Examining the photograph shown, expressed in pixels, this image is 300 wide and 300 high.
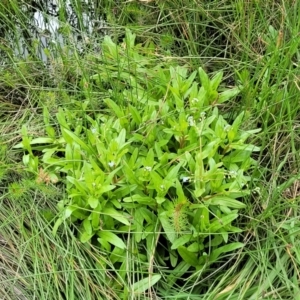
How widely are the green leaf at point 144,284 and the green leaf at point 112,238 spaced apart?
92 mm

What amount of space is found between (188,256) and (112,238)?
186 millimetres

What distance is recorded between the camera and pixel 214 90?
1.51 m

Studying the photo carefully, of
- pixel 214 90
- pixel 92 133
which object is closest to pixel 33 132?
pixel 92 133

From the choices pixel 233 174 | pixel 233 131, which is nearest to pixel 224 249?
pixel 233 174

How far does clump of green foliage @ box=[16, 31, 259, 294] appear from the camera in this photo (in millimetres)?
1274

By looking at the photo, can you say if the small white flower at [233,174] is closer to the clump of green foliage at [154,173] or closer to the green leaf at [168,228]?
the clump of green foliage at [154,173]

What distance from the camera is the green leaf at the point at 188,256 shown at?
1265 millimetres

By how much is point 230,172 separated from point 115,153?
11.3 inches

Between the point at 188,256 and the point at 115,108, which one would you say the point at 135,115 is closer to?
the point at 115,108

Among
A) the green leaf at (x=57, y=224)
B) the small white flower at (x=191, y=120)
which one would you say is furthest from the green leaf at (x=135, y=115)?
the green leaf at (x=57, y=224)

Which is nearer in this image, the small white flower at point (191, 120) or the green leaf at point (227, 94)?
the small white flower at point (191, 120)

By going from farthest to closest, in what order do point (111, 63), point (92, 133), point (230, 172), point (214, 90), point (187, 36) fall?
point (187, 36) → point (111, 63) → point (214, 90) → point (92, 133) → point (230, 172)

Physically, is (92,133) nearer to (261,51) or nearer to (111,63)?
(111,63)

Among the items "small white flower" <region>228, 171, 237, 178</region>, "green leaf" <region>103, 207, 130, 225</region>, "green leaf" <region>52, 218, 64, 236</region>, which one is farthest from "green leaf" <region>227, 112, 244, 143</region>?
"green leaf" <region>52, 218, 64, 236</region>
